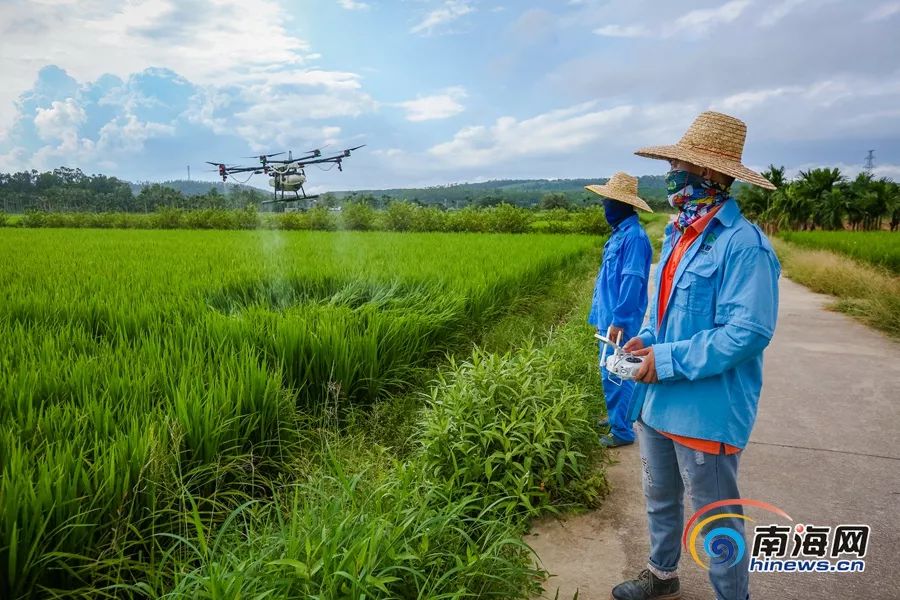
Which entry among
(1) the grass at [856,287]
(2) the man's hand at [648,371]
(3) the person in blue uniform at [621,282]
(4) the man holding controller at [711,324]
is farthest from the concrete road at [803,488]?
(1) the grass at [856,287]

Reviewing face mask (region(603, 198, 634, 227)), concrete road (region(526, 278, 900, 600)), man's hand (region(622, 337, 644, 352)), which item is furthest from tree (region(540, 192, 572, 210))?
man's hand (region(622, 337, 644, 352))

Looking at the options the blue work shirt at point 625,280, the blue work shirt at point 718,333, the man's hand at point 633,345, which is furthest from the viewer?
the blue work shirt at point 625,280

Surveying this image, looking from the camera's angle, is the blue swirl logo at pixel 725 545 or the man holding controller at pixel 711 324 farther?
the blue swirl logo at pixel 725 545

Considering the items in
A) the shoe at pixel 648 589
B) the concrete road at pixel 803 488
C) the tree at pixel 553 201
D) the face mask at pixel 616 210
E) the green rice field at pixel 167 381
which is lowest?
the concrete road at pixel 803 488

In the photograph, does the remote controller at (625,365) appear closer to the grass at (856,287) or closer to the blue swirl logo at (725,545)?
the blue swirl logo at (725,545)

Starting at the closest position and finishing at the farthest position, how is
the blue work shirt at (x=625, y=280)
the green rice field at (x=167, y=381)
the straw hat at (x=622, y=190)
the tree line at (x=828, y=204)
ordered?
the green rice field at (x=167, y=381), the blue work shirt at (x=625, y=280), the straw hat at (x=622, y=190), the tree line at (x=828, y=204)

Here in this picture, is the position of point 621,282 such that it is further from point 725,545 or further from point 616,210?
point 725,545

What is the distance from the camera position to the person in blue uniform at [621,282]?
319cm

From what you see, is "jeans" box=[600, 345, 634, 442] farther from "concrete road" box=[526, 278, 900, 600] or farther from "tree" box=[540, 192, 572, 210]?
"tree" box=[540, 192, 572, 210]

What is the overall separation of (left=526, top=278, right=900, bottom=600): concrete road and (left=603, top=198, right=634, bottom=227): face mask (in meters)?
1.41

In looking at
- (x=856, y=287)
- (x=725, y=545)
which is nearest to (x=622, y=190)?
(x=725, y=545)

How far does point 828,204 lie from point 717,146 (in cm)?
4624

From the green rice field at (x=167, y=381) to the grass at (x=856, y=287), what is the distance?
177 inches

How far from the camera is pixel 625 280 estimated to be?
126 inches
